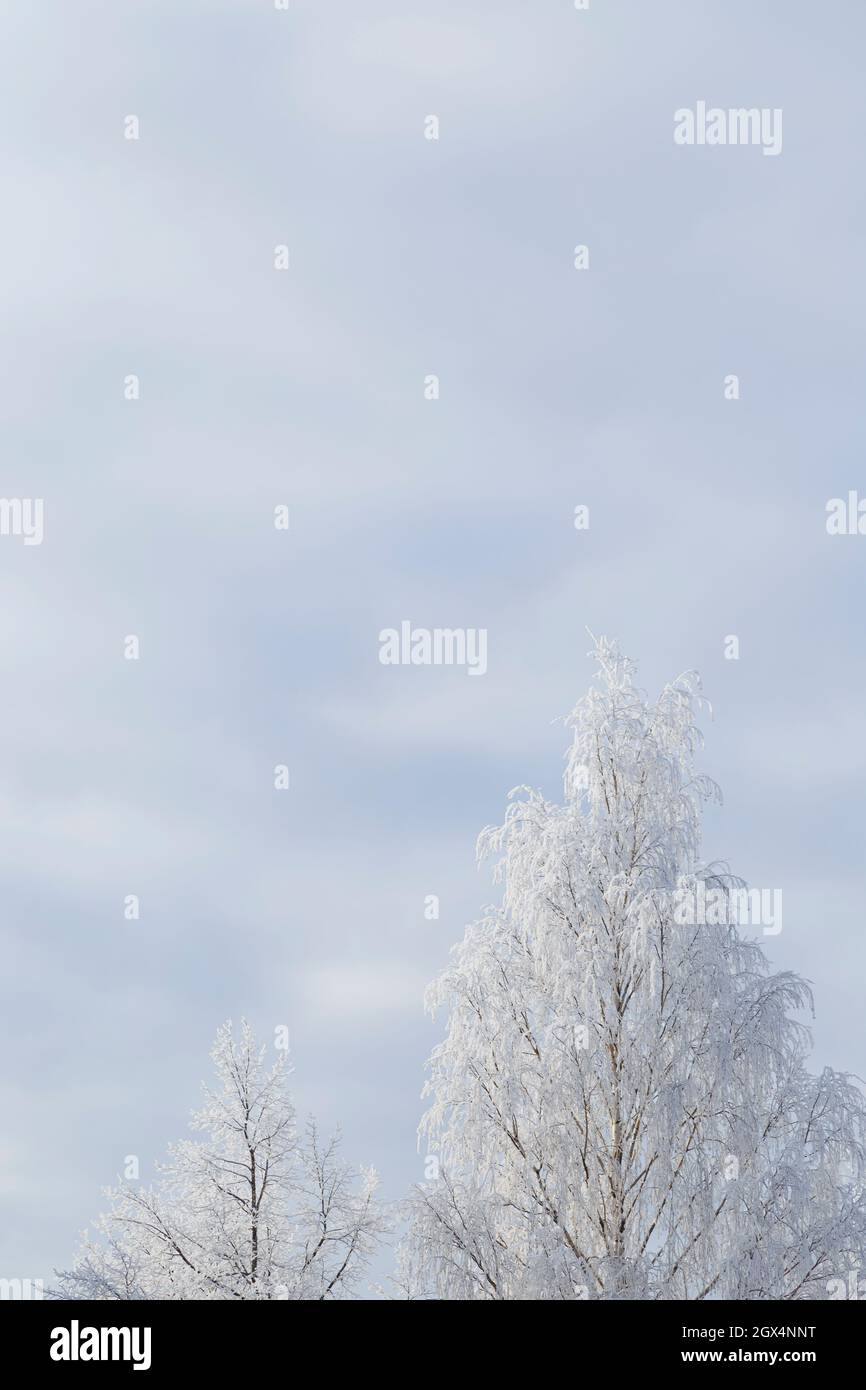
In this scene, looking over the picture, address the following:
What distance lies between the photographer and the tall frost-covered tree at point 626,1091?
46.7 ft

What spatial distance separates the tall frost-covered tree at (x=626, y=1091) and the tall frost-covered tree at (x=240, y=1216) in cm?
272

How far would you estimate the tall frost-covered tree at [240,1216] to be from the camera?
55.6 feet

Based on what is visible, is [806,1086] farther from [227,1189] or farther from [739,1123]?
[227,1189]

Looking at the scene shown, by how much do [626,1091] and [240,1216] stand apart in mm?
5428

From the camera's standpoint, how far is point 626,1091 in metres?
15.3

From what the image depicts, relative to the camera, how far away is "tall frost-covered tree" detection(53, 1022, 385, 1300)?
55.6ft

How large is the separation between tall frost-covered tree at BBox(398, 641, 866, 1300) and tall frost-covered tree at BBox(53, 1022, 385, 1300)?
272cm
